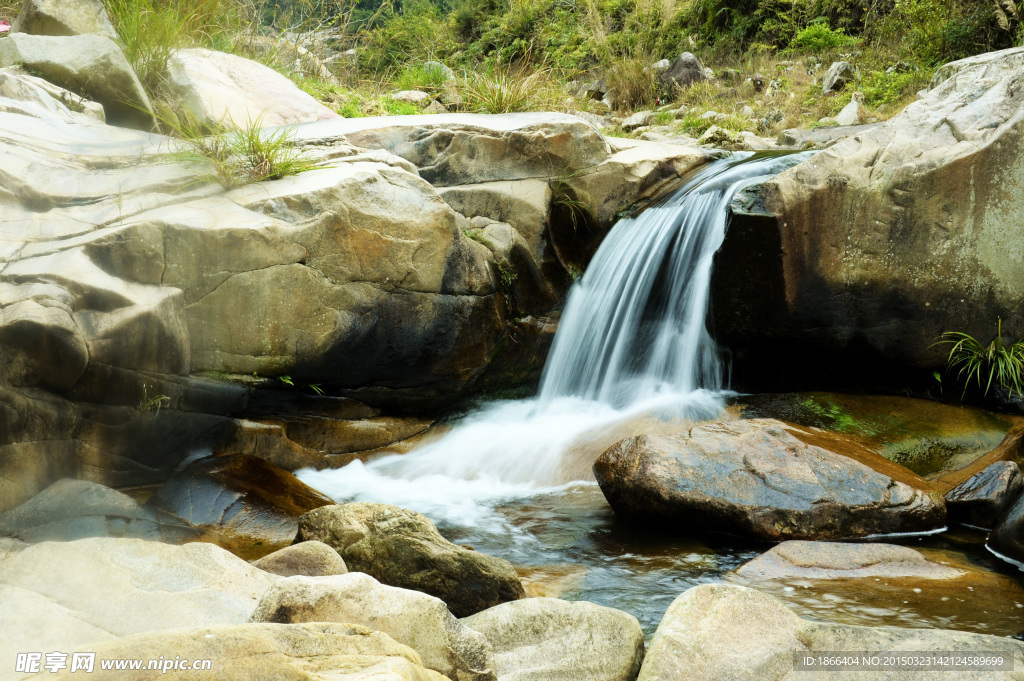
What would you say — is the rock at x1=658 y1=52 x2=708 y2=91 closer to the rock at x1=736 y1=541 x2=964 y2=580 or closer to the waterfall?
the waterfall

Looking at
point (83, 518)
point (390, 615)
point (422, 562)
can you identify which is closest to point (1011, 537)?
point (422, 562)

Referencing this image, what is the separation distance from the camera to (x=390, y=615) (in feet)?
7.99

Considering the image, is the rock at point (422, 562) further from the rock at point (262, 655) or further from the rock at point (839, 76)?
the rock at point (839, 76)

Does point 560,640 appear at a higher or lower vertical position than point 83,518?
higher

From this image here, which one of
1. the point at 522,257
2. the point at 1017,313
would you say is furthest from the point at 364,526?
the point at 1017,313

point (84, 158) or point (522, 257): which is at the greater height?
point (84, 158)

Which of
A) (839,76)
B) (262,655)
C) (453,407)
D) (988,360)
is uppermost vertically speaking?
(839,76)

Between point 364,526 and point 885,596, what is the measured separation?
2.38 metres

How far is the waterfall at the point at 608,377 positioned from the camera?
17.0 ft

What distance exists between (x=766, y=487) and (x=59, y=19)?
23.6ft

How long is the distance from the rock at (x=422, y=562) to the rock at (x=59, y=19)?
223 inches

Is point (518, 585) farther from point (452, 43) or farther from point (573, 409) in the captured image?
point (452, 43)

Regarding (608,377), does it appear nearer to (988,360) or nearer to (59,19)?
(988,360)

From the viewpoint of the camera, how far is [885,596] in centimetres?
337
